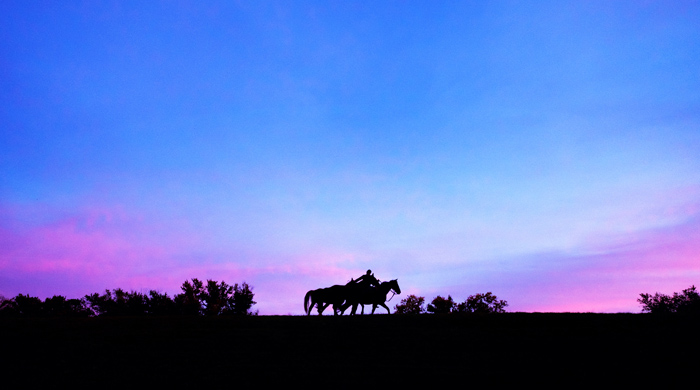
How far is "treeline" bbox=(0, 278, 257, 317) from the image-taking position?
66062 millimetres

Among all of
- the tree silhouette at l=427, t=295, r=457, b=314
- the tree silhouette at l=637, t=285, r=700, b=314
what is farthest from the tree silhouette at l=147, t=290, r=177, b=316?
the tree silhouette at l=637, t=285, r=700, b=314

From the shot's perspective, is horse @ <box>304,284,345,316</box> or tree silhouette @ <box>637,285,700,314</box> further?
tree silhouette @ <box>637,285,700,314</box>

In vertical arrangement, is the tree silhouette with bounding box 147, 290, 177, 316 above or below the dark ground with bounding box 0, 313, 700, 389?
above

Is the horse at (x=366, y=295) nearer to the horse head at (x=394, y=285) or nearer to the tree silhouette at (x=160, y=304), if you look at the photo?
the horse head at (x=394, y=285)

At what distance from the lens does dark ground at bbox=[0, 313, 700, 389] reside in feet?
47.3

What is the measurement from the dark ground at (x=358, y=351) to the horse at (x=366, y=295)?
194 cm

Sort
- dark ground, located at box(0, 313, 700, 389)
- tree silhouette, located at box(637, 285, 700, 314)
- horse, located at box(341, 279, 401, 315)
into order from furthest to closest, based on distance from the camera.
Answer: tree silhouette, located at box(637, 285, 700, 314), horse, located at box(341, 279, 401, 315), dark ground, located at box(0, 313, 700, 389)

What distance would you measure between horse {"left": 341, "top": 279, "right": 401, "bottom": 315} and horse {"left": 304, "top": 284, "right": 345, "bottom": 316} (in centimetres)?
36

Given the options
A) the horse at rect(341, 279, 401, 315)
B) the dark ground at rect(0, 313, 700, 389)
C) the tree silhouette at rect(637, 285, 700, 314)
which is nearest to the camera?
the dark ground at rect(0, 313, 700, 389)

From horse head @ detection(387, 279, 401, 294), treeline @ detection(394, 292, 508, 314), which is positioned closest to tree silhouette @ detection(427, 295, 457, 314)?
treeline @ detection(394, 292, 508, 314)

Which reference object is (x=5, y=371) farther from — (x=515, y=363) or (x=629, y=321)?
(x=629, y=321)

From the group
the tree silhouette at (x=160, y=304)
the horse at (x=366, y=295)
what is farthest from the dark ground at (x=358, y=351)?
the tree silhouette at (x=160, y=304)

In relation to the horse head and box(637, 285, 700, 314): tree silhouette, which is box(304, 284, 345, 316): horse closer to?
the horse head

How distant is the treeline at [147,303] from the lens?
66062 millimetres
